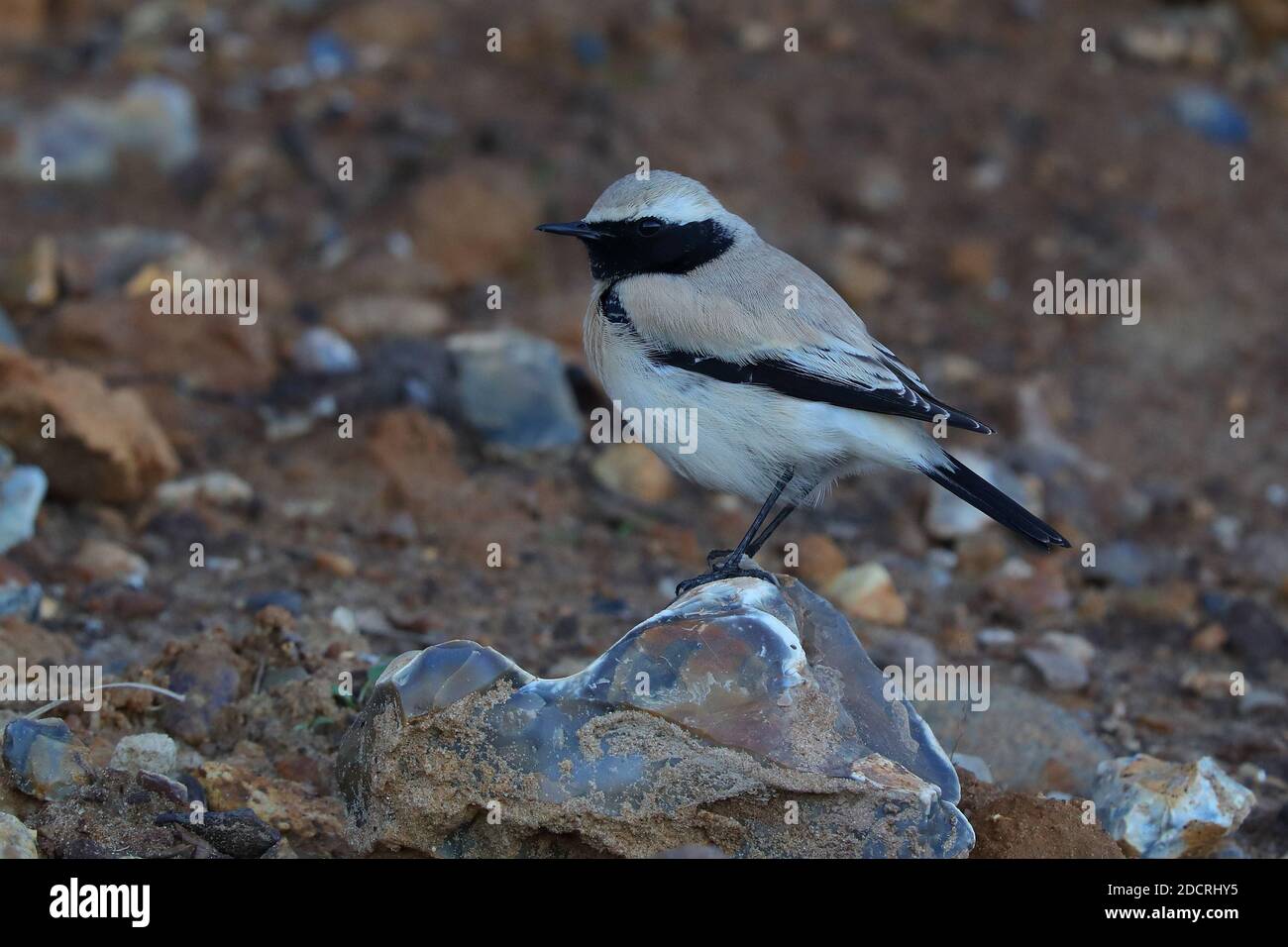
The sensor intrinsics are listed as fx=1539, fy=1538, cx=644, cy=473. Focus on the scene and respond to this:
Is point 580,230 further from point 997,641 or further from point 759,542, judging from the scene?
point 997,641

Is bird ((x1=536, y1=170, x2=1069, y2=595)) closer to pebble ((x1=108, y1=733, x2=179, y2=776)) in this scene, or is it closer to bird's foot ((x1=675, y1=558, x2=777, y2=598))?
bird's foot ((x1=675, y1=558, x2=777, y2=598))

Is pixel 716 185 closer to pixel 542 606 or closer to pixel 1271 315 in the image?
pixel 1271 315

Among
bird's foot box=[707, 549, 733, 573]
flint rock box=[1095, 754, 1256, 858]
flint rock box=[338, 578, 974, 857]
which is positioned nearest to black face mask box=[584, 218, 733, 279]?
bird's foot box=[707, 549, 733, 573]

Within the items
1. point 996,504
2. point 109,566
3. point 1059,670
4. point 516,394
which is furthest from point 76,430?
point 1059,670

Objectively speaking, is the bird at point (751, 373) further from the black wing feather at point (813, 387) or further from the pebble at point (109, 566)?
the pebble at point (109, 566)

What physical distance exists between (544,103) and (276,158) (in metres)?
2.04

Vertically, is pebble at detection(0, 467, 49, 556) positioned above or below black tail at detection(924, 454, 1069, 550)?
above

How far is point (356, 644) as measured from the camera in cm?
629

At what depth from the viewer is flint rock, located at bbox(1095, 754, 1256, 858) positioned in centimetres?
539

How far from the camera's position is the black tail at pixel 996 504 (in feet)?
18.5

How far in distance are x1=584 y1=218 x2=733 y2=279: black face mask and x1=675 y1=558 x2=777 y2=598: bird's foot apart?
1260 mm

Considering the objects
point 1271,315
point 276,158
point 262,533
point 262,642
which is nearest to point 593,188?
point 276,158

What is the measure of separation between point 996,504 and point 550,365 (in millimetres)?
3613

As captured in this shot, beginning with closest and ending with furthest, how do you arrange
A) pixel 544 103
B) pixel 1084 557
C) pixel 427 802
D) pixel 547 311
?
pixel 427 802, pixel 1084 557, pixel 547 311, pixel 544 103
